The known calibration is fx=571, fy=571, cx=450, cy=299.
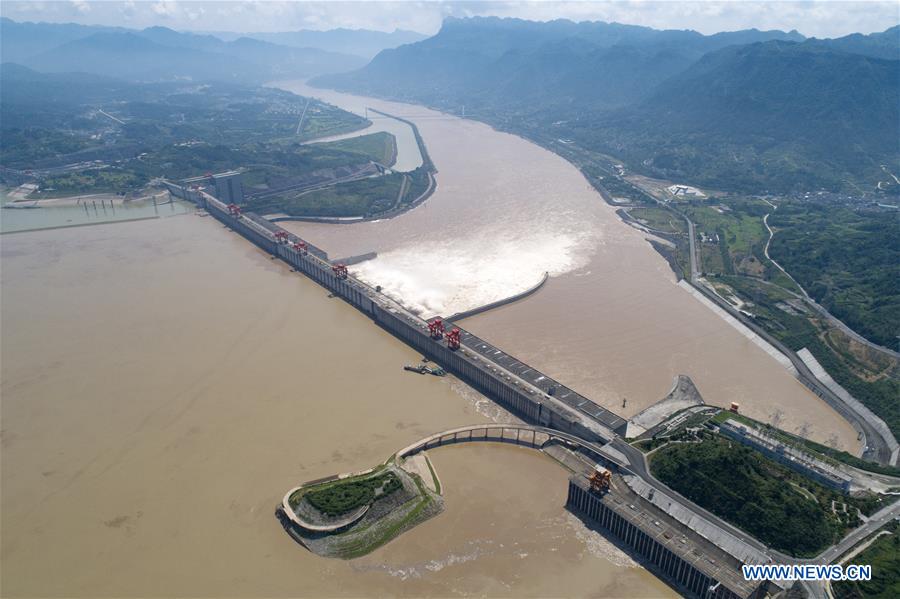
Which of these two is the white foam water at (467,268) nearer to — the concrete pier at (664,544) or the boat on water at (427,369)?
the boat on water at (427,369)

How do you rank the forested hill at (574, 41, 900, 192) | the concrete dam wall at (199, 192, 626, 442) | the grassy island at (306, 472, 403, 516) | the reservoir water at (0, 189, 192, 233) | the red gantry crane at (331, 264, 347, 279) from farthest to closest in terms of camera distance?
the forested hill at (574, 41, 900, 192)
the reservoir water at (0, 189, 192, 233)
the red gantry crane at (331, 264, 347, 279)
the concrete dam wall at (199, 192, 626, 442)
the grassy island at (306, 472, 403, 516)

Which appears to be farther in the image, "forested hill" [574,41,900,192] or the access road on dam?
"forested hill" [574,41,900,192]

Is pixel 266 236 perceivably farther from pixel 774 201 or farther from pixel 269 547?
pixel 774 201

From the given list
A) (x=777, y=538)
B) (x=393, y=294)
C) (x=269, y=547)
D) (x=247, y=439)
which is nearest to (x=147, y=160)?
(x=393, y=294)

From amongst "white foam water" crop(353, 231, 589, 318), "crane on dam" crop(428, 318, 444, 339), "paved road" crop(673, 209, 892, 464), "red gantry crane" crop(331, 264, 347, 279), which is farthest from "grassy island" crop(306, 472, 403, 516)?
"paved road" crop(673, 209, 892, 464)

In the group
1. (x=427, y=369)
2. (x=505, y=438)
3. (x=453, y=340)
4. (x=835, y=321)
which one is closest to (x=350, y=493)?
(x=505, y=438)

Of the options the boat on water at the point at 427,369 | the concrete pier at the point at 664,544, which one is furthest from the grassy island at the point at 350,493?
the boat on water at the point at 427,369

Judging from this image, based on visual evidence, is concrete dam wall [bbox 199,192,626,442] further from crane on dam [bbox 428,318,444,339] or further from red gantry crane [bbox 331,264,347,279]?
crane on dam [bbox 428,318,444,339]
